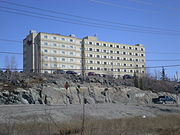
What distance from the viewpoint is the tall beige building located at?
10539 cm

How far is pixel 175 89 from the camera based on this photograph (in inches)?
2859

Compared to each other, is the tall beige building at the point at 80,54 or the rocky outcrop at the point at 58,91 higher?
the tall beige building at the point at 80,54

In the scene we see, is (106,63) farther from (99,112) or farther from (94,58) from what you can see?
(99,112)

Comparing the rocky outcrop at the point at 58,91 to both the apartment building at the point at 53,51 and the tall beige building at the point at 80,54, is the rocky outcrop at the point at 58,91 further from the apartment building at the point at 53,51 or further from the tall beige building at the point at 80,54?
the apartment building at the point at 53,51

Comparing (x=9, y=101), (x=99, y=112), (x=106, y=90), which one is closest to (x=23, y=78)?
(x=9, y=101)

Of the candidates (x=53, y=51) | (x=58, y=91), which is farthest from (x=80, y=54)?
(x=58, y=91)

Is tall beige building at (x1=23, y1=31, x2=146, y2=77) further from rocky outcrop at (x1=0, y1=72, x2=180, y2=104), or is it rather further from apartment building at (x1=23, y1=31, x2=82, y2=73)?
rocky outcrop at (x1=0, y1=72, x2=180, y2=104)

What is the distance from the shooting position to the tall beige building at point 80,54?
346 feet

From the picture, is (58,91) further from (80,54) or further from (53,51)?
(80,54)

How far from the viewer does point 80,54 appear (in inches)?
4604

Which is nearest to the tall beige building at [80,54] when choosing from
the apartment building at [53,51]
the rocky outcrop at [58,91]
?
the apartment building at [53,51]

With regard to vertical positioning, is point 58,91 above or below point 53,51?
below

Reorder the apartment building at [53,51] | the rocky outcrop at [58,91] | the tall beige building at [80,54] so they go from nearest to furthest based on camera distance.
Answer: the rocky outcrop at [58,91] → the apartment building at [53,51] → the tall beige building at [80,54]

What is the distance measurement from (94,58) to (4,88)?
82.8m
